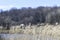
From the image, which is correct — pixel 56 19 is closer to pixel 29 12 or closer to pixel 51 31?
pixel 29 12

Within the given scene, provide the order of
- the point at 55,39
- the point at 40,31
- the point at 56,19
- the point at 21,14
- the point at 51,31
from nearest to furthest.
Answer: the point at 55,39 < the point at 51,31 < the point at 40,31 < the point at 56,19 < the point at 21,14

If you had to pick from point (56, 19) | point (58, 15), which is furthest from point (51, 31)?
point (58, 15)

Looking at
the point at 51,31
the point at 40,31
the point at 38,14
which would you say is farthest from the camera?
the point at 38,14

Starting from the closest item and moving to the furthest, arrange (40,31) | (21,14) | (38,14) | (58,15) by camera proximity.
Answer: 1. (40,31)
2. (58,15)
3. (38,14)
4. (21,14)

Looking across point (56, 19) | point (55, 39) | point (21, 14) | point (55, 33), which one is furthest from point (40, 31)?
point (21, 14)

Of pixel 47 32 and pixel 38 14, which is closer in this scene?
pixel 47 32

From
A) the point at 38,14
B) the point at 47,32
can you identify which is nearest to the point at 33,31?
the point at 47,32

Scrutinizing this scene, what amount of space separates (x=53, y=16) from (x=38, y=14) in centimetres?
709

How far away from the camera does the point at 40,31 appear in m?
18.9

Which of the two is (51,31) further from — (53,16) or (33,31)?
(53,16)

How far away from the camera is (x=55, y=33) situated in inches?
640

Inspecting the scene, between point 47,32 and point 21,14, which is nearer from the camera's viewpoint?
point 47,32

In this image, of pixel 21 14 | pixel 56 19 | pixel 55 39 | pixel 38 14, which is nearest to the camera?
pixel 55 39

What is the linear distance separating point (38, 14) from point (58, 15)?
280 inches
